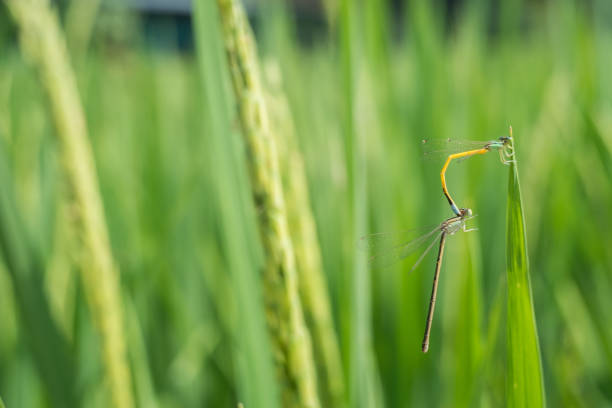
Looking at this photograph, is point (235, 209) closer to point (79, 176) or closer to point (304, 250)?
point (304, 250)

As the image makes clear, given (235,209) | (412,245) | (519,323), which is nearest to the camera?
(519,323)

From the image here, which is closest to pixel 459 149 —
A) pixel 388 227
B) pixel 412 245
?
pixel 412 245

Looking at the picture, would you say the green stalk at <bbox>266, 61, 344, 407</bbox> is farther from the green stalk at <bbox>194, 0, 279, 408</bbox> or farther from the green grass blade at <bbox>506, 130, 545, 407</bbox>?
the green grass blade at <bbox>506, 130, 545, 407</bbox>

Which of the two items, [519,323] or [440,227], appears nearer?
[519,323]

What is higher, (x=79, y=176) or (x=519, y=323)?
(x=79, y=176)

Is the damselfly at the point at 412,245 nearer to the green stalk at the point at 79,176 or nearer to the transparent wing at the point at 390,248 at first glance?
the transparent wing at the point at 390,248

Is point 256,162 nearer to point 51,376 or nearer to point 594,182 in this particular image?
point 51,376

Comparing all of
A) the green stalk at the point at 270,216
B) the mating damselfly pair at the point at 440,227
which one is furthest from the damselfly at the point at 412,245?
the green stalk at the point at 270,216

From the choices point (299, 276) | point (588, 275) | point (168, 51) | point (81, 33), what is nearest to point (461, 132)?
point (588, 275)
